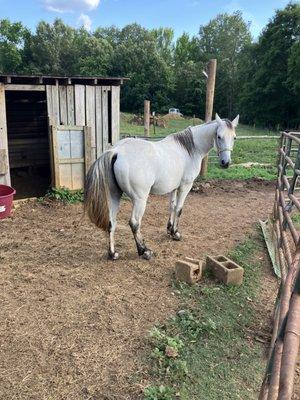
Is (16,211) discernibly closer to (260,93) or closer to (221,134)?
(221,134)

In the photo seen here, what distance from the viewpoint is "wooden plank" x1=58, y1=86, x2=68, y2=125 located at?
241 inches

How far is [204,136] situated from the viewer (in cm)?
441

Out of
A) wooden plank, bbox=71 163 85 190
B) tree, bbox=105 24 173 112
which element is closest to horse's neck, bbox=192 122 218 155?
wooden plank, bbox=71 163 85 190

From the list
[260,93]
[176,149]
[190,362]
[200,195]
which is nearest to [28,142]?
[200,195]

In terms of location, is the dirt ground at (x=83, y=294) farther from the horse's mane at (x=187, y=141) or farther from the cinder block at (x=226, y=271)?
the horse's mane at (x=187, y=141)

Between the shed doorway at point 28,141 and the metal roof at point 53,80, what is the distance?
6.44 feet

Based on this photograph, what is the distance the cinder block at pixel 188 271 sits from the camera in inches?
138

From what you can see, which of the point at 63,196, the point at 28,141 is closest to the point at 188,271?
the point at 63,196

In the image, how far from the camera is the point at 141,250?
4.11 metres

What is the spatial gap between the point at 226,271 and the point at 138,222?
1179mm

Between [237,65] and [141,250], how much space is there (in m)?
41.6

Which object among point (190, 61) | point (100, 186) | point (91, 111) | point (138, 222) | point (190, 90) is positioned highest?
point (190, 61)

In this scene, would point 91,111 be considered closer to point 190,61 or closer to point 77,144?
point 77,144

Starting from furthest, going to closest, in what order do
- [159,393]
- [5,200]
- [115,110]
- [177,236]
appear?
[115,110]
[5,200]
[177,236]
[159,393]
